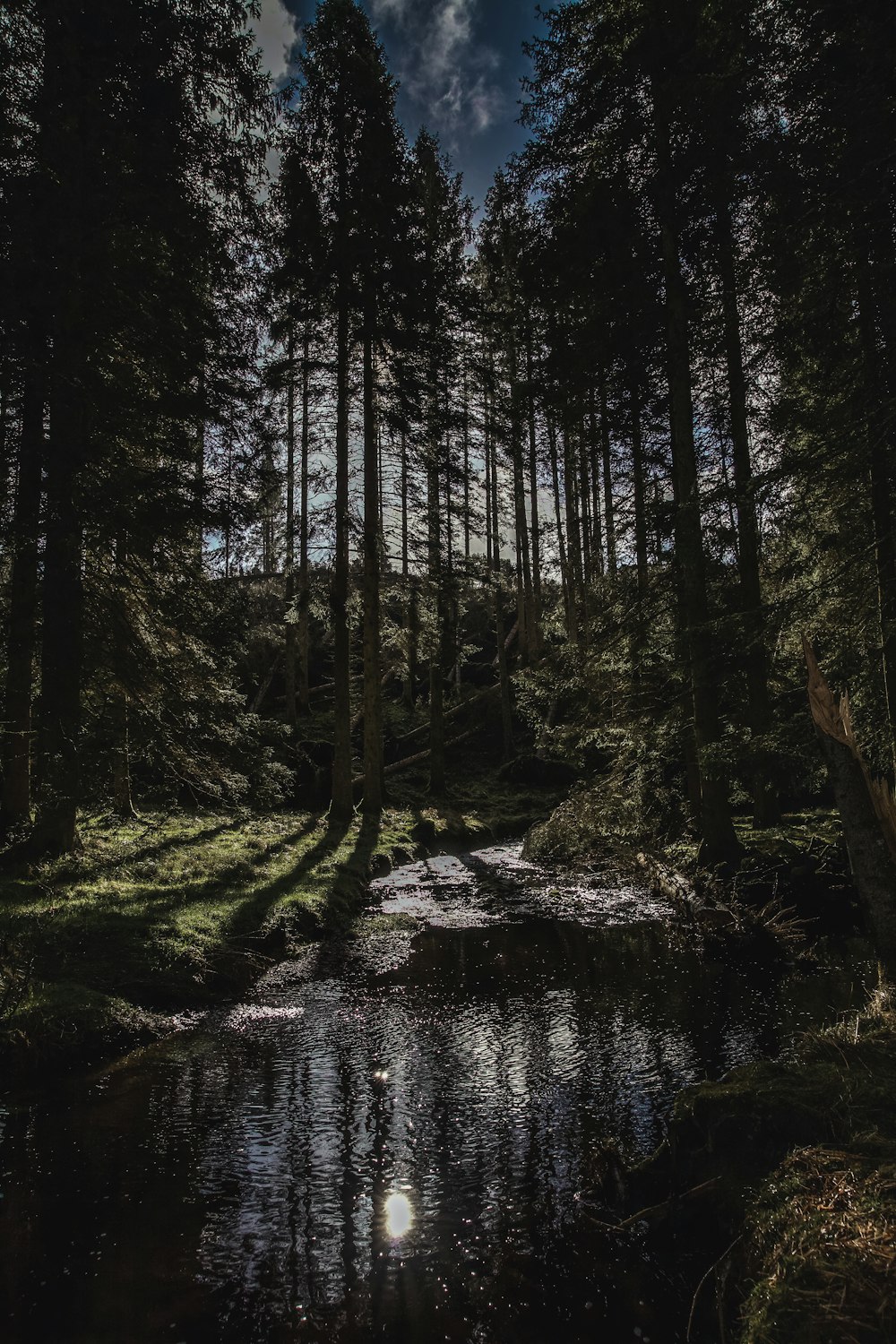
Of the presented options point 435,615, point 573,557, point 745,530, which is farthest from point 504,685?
point 745,530

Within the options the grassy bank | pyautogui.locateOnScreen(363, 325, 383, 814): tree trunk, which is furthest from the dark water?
pyautogui.locateOnScreen(363, 325, 383, 814): tree trunk

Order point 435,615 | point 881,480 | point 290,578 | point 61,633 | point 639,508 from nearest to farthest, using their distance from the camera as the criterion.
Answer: point 881,480, point 61,633, point 639,508, point 435,615, point 290,578

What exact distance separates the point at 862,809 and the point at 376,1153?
4.62 meters

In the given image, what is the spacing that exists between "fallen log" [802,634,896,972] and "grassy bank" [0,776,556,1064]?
666 centimetres

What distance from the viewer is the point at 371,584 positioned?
18312mm

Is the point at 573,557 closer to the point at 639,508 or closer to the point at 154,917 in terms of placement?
the point at 639,508

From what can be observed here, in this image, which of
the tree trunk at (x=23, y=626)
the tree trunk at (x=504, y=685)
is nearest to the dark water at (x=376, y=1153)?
the tree trunk at (x=23, y=626)

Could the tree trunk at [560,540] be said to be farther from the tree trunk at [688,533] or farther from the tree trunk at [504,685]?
the tree trunk at [688,533]

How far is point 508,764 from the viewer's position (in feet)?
86.7

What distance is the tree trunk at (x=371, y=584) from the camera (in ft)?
59.3

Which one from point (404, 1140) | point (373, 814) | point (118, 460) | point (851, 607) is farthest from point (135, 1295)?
point (373, 814)

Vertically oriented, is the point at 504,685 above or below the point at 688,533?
below

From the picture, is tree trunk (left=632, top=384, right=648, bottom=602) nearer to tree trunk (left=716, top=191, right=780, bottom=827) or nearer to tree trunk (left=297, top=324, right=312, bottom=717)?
tree trunk (left=716, top=191, right=780, bottom=827)

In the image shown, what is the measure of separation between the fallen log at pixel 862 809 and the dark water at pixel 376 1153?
5.10 ft
